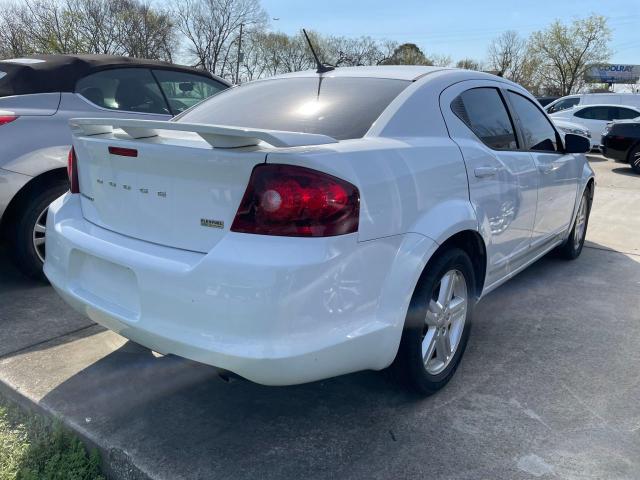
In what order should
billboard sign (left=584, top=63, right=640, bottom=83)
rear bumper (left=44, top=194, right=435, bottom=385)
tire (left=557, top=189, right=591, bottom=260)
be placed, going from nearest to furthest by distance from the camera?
rear bumper (left=44, top=194, right=435, bottom=385), tire (left=557, top=189, right=591, bottom=260), billboard sign (left=584, top=63, right=640, bottom=83)

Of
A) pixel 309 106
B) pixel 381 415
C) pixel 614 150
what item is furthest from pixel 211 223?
pixel 614 150

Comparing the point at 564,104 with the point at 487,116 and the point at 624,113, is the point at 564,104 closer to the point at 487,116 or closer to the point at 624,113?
the point at 624,113

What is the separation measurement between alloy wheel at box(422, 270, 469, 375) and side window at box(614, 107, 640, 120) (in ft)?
51.3

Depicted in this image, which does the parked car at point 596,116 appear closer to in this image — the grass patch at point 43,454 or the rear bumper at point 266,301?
the rear bumper at point 266,301

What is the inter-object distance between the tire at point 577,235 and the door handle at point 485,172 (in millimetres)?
2159

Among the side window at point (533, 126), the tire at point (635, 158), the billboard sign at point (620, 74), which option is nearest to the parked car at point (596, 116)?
the tire at point (635, 158)

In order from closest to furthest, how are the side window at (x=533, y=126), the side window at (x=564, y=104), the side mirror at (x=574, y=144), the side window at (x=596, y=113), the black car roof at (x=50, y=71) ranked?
the side window at (x=533, y=126)
the black car roof at (x=50, y=71)
the side mirror at (x=574, y=144)
the side window at (x=596, y=113)
the side window at (x=564, y=104)

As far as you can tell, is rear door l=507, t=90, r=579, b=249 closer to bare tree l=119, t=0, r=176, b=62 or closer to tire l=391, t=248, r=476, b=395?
tire l=391, t=248, r=476, b=395

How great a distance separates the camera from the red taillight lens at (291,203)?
6.35ft

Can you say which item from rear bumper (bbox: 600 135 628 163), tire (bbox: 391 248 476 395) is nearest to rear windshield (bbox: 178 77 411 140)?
tire (bbox: 391 248 476 395)

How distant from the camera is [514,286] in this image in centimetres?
435

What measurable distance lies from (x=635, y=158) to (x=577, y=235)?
834 centimetres

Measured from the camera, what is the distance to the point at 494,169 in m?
2.98

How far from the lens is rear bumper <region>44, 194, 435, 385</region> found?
1.88 metres
